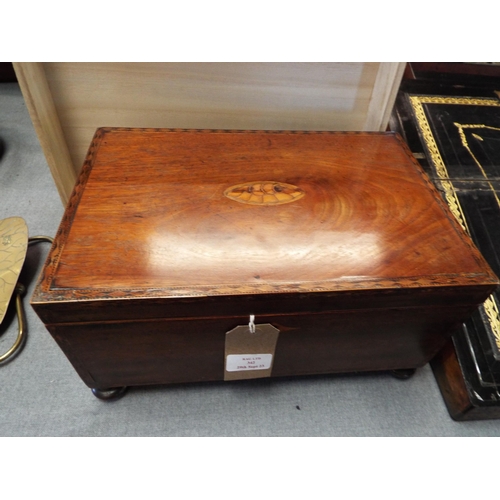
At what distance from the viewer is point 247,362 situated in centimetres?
69

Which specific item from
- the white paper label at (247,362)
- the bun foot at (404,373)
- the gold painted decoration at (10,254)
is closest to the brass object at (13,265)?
the gold painted decoration at (10,254)

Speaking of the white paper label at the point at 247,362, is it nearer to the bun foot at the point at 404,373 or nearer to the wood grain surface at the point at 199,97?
the bun foot at the point at 404,373

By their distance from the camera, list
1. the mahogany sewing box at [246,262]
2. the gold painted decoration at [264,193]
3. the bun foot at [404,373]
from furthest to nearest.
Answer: the bun foot at [404,373], the gold painted decoration at [264,193], the mahogany sewing box at [246,262]

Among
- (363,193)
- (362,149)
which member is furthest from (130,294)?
(362,149)

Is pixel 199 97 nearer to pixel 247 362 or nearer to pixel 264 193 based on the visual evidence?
pixel 264 193

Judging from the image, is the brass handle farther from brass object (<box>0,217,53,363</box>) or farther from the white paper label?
the white paper label

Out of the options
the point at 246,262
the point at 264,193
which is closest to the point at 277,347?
the point at 246,262

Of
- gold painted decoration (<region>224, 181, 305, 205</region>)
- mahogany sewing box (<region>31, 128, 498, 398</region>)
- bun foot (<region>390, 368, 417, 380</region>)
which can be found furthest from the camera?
bun foot (<region>390, 368, 417, 380</region>)

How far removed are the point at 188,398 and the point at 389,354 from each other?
1.33ft

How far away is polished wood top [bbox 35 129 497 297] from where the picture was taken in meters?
0.59

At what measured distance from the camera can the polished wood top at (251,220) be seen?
1.95ft

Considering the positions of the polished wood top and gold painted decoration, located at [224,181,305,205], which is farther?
gold painted decoration, located at [224,181,305,205]

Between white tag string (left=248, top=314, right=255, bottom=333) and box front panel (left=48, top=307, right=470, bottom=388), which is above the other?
white tag string (left=248, top=314, right=255, bottom=333)

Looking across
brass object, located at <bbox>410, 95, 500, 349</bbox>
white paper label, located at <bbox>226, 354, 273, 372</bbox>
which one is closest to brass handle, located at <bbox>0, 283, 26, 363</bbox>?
white paper label, located at <bbox>226, 354, 273, 372</bbox>
